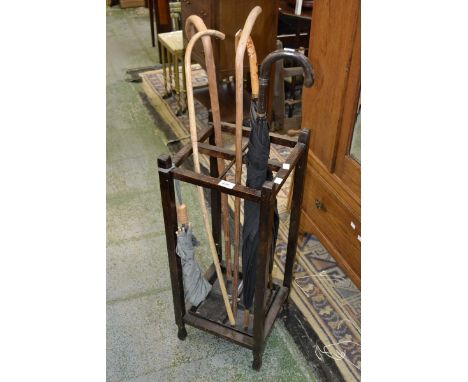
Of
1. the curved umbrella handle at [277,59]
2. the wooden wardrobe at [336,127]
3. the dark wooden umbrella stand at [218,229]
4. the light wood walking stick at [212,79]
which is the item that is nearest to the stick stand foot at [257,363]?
the dark wooden umbrella stand at [218,229]

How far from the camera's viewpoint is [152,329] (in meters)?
2.28

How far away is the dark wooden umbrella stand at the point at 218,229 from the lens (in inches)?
63.6

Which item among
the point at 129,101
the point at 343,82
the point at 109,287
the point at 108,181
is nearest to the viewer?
the point at 343,82

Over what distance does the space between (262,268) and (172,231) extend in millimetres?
377

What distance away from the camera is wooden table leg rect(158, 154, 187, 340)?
1668mm

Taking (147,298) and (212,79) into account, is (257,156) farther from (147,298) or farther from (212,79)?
(147,298)

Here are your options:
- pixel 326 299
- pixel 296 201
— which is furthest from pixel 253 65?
pixel 326 299

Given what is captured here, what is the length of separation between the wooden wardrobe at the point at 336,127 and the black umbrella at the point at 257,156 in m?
0.65

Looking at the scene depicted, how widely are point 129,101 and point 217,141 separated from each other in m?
2.81

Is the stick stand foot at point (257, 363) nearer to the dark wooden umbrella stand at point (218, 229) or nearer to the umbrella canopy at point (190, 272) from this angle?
the dark wooden umbrella stand at point (218, 229)

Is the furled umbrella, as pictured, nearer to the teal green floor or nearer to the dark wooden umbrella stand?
the dark wooden umbrella stand

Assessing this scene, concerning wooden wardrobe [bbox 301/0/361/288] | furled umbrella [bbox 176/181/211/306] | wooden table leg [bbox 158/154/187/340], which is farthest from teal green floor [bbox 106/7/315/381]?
wooden wardrobe [bbox 301/0/361/288]

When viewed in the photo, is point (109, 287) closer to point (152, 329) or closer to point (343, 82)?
point (152, 329)

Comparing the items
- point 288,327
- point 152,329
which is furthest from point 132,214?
point 288,327
